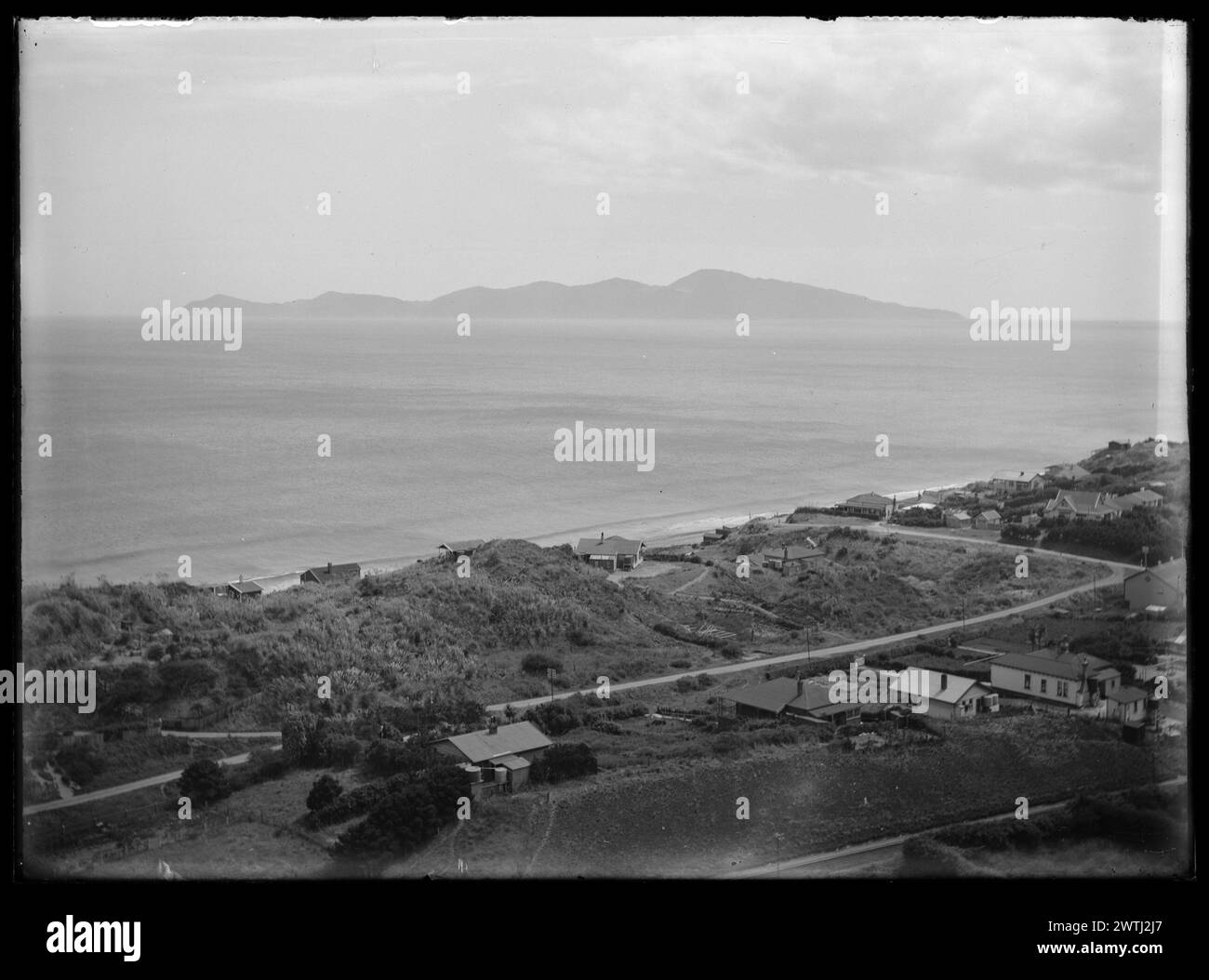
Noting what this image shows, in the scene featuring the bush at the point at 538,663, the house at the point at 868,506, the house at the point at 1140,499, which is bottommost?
the bush at the point at 538,663

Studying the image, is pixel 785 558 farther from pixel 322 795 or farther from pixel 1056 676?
pixel 322 795

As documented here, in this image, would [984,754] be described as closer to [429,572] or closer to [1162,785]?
[1162,785]

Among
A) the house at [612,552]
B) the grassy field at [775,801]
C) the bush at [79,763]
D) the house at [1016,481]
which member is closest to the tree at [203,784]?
the bush at [79,763]

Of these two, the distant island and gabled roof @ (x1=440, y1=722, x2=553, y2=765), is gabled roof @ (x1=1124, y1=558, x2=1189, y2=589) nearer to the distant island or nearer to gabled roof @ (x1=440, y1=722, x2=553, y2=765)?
the distant island

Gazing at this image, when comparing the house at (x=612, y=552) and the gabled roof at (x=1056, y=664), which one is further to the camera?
the house at (x=612, y=552)

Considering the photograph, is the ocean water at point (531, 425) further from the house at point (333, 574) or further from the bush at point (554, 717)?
the bush at point (554, 717)

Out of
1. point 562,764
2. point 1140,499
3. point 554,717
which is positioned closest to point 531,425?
point 554,717

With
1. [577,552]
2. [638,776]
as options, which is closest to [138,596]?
[577,552]

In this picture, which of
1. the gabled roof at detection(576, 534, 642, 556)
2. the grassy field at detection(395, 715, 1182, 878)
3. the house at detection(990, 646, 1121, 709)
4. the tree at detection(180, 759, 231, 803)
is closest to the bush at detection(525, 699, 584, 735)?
the grassy field at detection(395, 715, 1182, 878)
